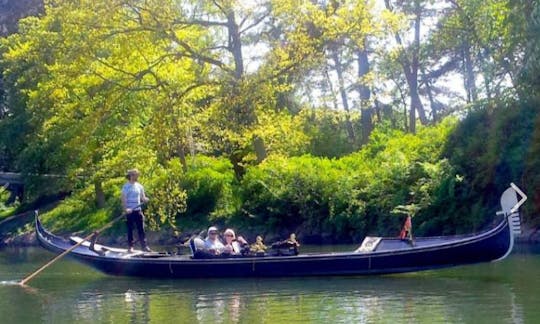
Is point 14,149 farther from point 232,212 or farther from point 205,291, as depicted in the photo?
point 205,291

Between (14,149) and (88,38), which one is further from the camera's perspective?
(14,149)

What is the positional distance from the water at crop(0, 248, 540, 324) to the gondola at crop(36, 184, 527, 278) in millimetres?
185

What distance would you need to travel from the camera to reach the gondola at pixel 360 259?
15.3m

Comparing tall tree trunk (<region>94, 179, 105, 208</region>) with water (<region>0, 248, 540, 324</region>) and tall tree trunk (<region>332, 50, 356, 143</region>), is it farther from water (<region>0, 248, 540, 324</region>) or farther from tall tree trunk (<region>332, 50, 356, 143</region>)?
water (<region>0, 248, 540, 324</region>)

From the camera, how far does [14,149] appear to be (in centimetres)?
3747

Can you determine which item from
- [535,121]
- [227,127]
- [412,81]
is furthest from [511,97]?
[412,81]

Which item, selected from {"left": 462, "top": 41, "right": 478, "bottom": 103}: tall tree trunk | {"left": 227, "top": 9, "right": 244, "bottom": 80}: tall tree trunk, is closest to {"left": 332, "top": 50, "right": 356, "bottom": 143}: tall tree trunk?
{"left": 462, "top": 41, "right": 478, "bottom": 103}: tall tree trunk

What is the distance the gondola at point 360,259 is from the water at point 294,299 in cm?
18

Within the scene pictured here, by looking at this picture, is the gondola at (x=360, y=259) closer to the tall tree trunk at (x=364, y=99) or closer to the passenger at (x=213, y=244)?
the passenger at (x=213, y=244)

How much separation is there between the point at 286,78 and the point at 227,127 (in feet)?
6.70

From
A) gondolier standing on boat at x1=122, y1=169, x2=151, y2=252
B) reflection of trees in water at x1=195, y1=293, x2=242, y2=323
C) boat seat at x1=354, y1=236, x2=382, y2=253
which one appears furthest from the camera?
gondolier standing on boat at x1=122, y1=169, x2=151, y2=252

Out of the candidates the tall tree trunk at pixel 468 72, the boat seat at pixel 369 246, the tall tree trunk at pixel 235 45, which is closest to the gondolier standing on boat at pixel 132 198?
the boat seat at pixel 369 246

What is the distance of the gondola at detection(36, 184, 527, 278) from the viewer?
602 inches

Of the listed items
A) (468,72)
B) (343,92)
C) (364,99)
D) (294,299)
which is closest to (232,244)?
(294,299)
